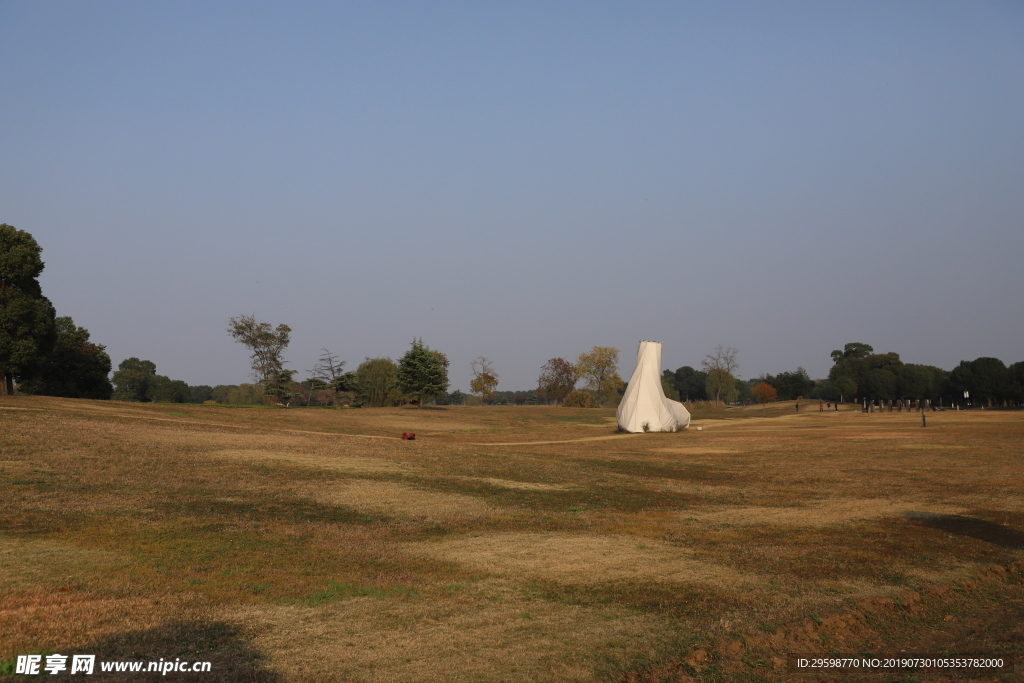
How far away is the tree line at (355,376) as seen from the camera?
1908 inches

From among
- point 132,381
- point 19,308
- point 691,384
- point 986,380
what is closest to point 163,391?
point 132,381

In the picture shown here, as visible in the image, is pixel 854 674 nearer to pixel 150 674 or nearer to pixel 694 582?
pixel 694 582

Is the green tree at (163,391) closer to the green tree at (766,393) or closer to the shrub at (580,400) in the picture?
the shrub at (580,400)

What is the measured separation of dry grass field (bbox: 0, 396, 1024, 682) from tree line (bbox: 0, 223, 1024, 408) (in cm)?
2599

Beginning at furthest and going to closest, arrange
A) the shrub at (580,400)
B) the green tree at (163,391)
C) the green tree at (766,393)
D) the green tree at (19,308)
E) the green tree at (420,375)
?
the green tree at (766,393) → the green tree at (163,391) → the shrub at (580,400) → the green tree at (420,375) → the green tree at (19,308)

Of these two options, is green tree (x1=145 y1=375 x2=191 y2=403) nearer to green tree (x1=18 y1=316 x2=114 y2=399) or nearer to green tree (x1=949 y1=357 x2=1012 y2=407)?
green tree (x1=18 y1=316 x2=114 y2=399)

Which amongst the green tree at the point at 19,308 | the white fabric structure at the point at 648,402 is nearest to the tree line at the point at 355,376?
the green tree at the point at 19,308

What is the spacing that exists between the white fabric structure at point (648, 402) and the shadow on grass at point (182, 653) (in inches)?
1755

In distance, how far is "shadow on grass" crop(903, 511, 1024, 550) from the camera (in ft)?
49.4

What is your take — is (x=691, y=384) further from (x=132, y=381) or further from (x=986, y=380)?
(x=132, y=381)

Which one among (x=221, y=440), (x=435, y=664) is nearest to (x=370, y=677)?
(x=435, y=664)

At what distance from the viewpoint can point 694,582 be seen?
1165 centimetres

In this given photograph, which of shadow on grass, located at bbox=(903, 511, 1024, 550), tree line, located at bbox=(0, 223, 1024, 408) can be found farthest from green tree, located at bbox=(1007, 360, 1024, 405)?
shadow on grass, located at bbox=(903, 511, 1024, 550)

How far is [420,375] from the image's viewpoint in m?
85.3
